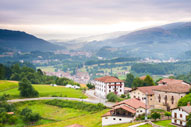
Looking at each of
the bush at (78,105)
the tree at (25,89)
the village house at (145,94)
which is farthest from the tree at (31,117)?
the village house at (145,94)

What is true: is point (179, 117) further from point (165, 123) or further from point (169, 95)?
point (169, 95)

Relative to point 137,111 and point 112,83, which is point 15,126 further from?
point 112,83

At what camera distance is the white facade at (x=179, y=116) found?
38500 mm

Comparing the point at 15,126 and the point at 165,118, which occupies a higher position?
the point at 165,118

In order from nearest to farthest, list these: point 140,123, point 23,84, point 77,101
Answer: point 140,123, point 77,101, point 23,84

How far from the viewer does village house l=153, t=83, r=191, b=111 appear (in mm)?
52875

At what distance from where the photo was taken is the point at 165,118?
1781 inches

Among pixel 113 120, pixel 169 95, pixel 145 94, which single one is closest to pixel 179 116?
pixel 113 120

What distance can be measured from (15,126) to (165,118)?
3372 centimetres

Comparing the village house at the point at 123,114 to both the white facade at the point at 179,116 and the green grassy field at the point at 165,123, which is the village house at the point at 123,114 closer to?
the green grassy field at the point at 165,123

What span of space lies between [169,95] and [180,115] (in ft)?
50.6

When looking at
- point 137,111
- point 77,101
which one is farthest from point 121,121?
point 77,101

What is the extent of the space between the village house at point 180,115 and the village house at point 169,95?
43.6 ft

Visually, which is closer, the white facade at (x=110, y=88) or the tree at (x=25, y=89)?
the tree at (x=25, y=89)
